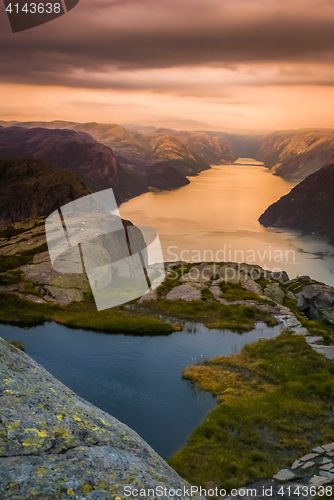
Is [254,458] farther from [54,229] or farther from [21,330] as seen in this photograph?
[54,229]

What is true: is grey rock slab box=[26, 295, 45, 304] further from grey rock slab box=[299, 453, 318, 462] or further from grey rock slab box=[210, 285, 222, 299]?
grey rock slab box=[299, 453, 318, 462]

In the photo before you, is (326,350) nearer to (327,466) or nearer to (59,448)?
(327,466)

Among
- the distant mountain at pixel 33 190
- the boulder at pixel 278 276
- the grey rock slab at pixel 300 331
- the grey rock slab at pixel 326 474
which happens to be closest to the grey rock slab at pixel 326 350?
the grey rock slab at pixel 300 331

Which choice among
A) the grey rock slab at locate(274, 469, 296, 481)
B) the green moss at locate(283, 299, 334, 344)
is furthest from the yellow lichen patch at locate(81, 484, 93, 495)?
the green moss at locate(283, 299, 334, 344)

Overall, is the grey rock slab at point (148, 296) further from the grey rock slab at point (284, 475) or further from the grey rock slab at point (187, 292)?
the grey rock slab at point (284, 475)

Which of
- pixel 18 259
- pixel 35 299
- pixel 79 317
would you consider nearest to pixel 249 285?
pixel 79 317

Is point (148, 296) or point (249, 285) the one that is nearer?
point (148, 296)
